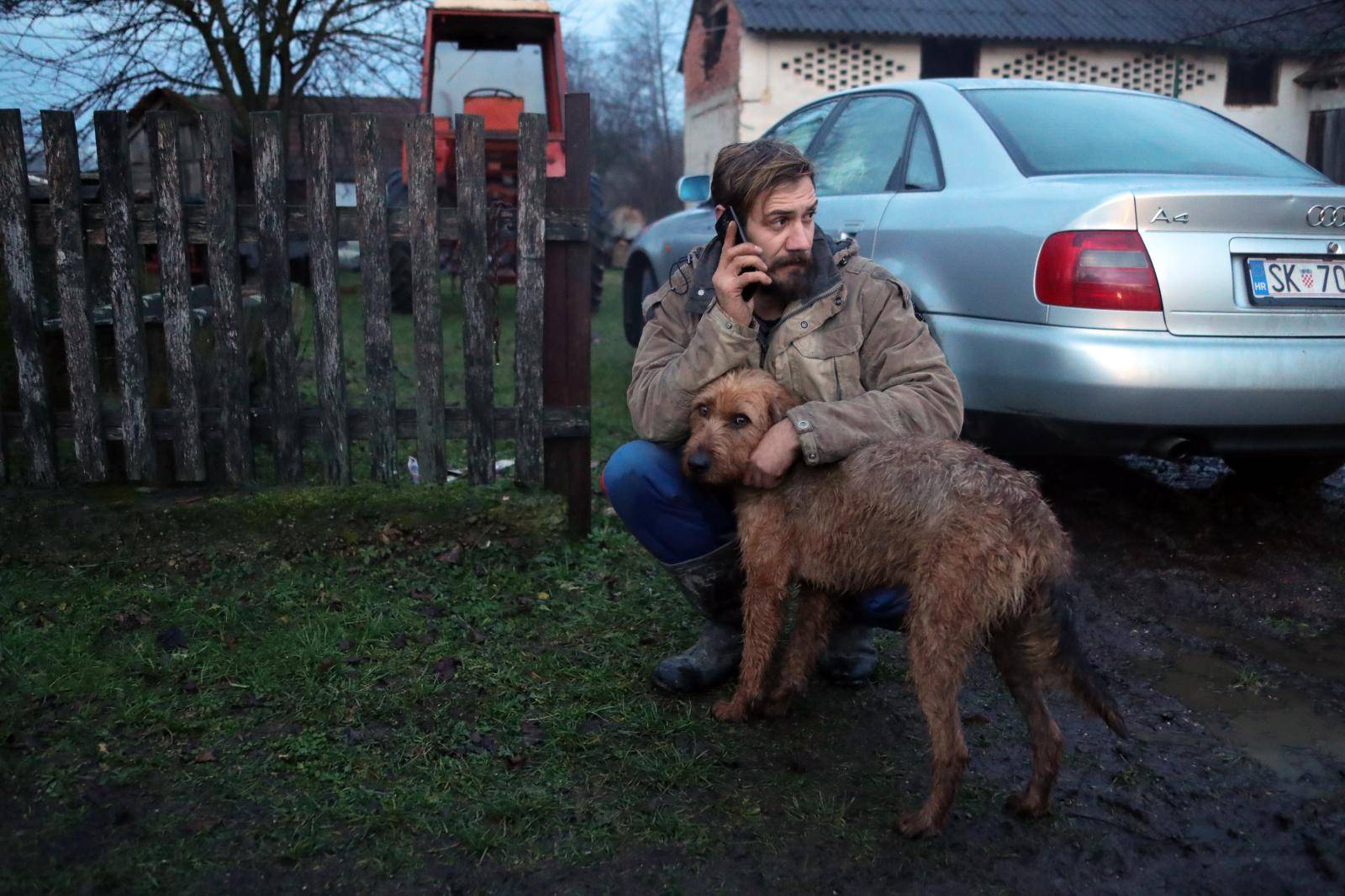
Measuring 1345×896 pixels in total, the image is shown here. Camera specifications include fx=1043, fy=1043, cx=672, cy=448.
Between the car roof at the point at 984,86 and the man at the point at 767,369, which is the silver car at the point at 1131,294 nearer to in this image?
the car roof at the point at 984,86

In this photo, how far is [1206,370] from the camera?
371 centimetres

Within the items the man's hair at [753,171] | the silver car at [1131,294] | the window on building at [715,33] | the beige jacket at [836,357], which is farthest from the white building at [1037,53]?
the beige jacket at [836,357]

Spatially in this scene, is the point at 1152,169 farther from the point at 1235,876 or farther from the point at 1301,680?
the point at 1235,876

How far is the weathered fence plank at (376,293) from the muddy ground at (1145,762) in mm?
2071

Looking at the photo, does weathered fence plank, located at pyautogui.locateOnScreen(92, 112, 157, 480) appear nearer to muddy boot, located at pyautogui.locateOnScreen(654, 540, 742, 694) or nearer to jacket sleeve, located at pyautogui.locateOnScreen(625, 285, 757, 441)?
jacket sleeve, located at pyautogui.locateOnScreen(625, 285, 757, 441)

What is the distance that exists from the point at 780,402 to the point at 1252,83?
2488cm

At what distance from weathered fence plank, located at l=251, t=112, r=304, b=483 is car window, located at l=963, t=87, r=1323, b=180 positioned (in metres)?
2.97

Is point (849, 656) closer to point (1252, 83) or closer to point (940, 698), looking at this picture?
point (940, 698)

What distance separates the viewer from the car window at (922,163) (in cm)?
469

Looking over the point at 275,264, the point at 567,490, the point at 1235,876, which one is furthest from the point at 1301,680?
the point at 275,264

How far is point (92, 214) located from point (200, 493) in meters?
1.14

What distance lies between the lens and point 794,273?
2986 mm

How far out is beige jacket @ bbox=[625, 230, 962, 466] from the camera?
2893mm

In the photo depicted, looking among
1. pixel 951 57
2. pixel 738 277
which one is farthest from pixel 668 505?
pixel 951 57
